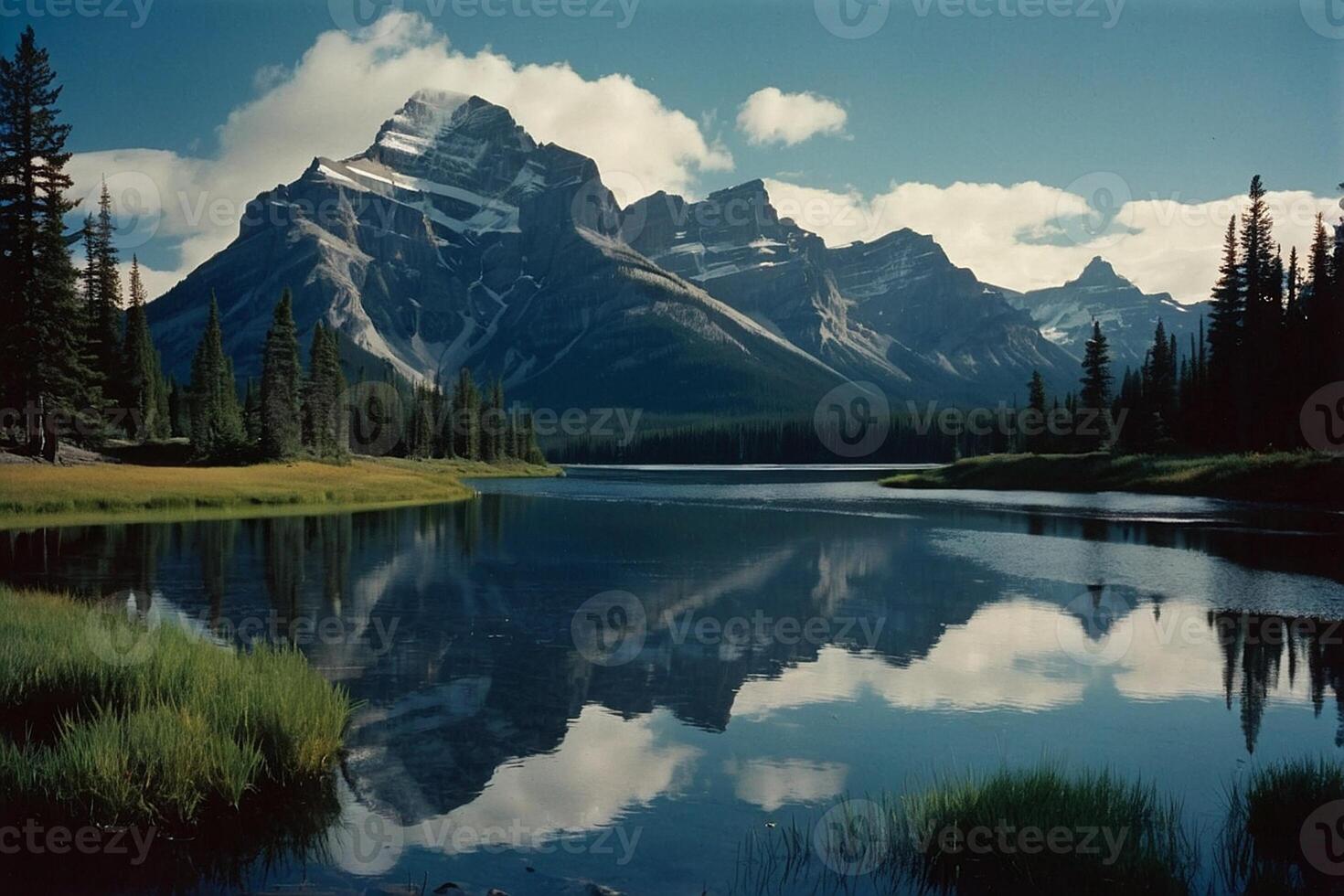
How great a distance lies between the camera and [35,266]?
64188 millimetres

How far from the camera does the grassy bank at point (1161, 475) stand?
7038 cm

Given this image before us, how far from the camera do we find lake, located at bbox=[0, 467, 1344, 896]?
13.3 meters

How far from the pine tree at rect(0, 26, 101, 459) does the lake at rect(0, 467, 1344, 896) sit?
17.1 meters

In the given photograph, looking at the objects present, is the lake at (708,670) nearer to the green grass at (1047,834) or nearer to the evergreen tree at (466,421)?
the green grass at (1047,834)

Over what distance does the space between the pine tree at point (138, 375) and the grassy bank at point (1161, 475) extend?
89104 millimetres

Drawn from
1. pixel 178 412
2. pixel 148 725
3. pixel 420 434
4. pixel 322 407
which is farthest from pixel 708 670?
pixel 420 434

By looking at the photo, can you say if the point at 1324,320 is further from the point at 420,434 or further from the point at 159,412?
the point at 420,434

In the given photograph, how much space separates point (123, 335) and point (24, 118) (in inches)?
1909

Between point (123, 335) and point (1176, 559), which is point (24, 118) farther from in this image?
point (1176, 559)

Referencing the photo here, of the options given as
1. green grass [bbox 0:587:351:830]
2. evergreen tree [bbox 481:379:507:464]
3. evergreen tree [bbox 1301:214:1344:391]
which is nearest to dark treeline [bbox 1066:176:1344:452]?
evergreen tree [bbox 1301:214:1344:391]

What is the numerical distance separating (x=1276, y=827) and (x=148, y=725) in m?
15.2

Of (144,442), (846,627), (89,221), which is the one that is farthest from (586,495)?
(846,627)

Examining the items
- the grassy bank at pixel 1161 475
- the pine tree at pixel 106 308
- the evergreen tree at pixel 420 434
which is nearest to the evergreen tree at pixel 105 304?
the pine tree at pixel 106 308

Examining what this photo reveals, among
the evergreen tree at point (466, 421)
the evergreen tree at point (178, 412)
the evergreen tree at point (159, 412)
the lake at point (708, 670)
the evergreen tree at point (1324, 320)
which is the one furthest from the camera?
the evergreen tree at point (466, 421)
